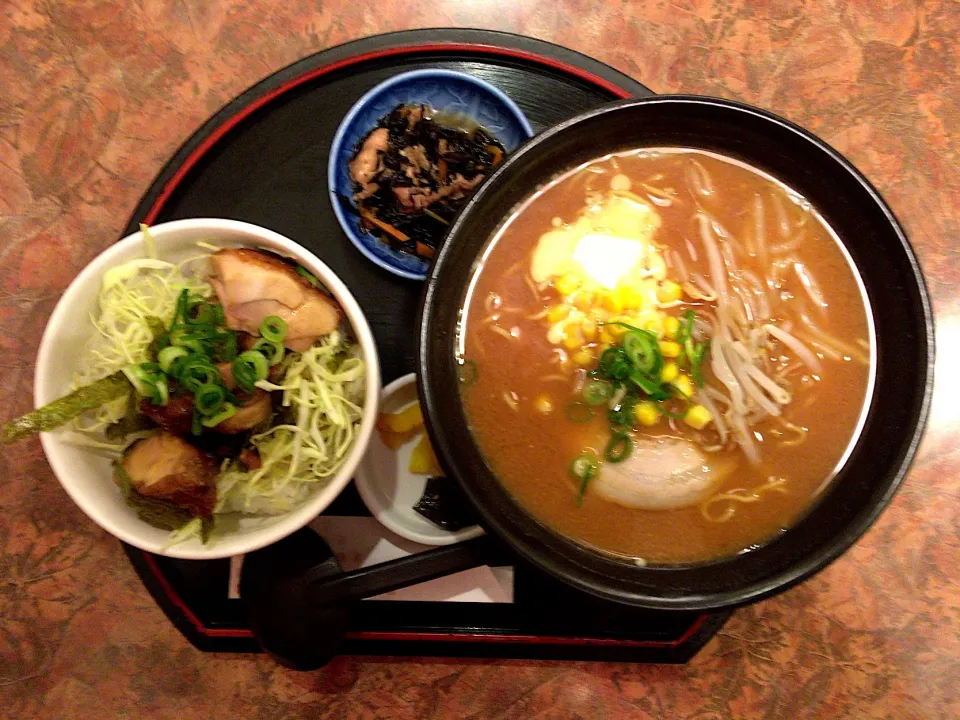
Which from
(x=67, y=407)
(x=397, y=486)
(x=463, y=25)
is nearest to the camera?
(x=67, y=407)

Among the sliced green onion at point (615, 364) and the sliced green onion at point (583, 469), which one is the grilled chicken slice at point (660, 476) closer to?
the sliced green onion at point (583, 469)

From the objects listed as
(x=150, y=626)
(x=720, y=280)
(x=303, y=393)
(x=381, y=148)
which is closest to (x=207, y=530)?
(x=303, y=393)

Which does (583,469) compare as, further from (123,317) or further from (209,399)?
(123,317)

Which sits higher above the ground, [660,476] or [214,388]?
[660,476]

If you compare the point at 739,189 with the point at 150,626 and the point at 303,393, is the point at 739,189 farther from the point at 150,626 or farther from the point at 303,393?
the point at 150,626

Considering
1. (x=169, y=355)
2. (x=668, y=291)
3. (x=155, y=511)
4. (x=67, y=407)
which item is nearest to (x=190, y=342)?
(x=169, y=355)

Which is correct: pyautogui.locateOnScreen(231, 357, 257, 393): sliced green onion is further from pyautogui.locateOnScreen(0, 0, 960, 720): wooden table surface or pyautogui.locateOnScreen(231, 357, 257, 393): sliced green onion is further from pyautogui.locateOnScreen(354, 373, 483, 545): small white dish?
pyautogui.locateOnScreen(0, 0, 960, 720): wooden table surface

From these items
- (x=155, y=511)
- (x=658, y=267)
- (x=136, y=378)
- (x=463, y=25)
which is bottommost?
(x=155, y=511)
